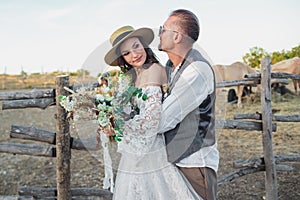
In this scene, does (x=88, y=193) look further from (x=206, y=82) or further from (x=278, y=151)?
(x=278, y=151)

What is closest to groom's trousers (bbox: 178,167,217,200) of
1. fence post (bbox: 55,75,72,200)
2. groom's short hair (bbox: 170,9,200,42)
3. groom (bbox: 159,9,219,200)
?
groom (bbox: 159,9,219,200)

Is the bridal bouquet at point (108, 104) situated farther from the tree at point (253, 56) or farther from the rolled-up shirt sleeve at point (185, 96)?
the tree at point (253, 56)

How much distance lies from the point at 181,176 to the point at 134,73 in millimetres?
568

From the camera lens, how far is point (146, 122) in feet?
5.13

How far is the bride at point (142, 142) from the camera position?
161cm

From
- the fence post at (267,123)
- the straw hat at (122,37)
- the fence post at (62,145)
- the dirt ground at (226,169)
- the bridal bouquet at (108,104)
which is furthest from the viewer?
the dirt ground at (226,169)

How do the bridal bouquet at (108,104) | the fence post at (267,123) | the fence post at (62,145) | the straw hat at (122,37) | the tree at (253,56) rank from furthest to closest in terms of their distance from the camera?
the tree at (253,56) → the fence post at (267,123) → the fence post at (62,145) → the straw hat at (122,37) → the bridal bouquet at (108,104)

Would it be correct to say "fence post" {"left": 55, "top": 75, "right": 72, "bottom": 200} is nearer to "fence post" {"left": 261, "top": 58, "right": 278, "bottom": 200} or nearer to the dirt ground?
the dirt ground

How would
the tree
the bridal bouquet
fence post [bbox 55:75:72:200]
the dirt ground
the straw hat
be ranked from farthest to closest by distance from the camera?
1. the tree
2. the dirt ground
3. fence post [bbox 55:75:72:200]
4. the straw hat
5. the bridal bouquet

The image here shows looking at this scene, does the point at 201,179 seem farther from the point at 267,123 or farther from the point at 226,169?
the point at 226,169

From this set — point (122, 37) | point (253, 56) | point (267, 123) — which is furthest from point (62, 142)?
point (253, 56)

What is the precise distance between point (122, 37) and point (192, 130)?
0.57 meters

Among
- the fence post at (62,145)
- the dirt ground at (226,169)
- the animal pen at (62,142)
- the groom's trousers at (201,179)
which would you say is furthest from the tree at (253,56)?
the groom's trousers at (201,179)

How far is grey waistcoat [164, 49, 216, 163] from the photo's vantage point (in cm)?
159
